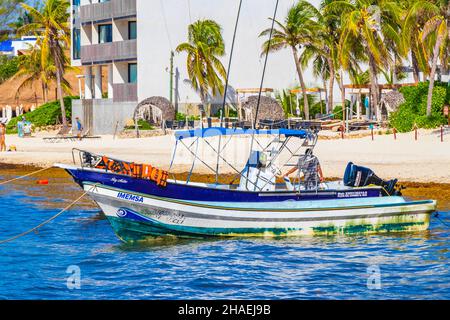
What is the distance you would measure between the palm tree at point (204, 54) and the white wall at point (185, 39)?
2.37 m

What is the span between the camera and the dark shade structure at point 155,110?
54.8 metres

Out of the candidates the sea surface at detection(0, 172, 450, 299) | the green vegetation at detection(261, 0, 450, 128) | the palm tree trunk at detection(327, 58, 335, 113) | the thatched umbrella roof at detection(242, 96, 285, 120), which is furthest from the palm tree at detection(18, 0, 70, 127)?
the sea surface at detection(0, 172, 450, 299)

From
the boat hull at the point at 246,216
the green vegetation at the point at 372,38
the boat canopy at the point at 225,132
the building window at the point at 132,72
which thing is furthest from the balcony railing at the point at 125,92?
the boat hull at the point at 246,216

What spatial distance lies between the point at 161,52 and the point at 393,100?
15.9m

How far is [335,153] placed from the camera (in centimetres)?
3859

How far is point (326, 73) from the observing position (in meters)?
57.3

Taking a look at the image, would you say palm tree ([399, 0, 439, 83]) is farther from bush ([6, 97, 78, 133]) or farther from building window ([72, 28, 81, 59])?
bush ([6, 97, 78, 133])

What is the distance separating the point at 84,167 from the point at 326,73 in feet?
119

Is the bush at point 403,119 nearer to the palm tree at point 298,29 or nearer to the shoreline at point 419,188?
the palm tree at point 298,29

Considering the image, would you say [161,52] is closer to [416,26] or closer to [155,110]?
[155,110]
